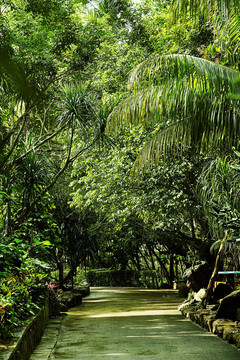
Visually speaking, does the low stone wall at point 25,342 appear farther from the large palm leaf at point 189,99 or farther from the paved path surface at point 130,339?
the large palm leaf at point 189,99

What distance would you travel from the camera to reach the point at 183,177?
1152 cm

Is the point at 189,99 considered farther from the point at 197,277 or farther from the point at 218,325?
the point at 197,277

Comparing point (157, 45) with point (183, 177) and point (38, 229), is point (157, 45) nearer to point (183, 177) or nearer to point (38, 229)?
point (183, 177)

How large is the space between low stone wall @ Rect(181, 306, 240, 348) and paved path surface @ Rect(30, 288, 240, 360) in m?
0.12

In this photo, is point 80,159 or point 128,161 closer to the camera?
point 128,161

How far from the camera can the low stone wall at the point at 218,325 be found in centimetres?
666

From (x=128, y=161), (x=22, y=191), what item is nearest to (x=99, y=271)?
(x=128, y=161)

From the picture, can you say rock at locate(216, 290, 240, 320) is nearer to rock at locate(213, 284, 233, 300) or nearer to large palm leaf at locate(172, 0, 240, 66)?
rock at locate(213, 284, 233, 300)

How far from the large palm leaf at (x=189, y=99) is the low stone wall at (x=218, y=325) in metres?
2.84

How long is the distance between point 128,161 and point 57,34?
12.0 feet

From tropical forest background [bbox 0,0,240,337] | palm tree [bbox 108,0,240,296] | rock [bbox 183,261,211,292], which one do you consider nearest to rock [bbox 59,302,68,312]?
tropical forest background [bbox 0,0,240,337]

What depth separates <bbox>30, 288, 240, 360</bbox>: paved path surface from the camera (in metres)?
6.11

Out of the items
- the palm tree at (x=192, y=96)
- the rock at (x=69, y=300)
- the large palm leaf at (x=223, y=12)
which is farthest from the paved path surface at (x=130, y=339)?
the large palm leaf at (x=223, y=12)

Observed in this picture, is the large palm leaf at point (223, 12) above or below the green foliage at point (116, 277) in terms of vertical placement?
above
